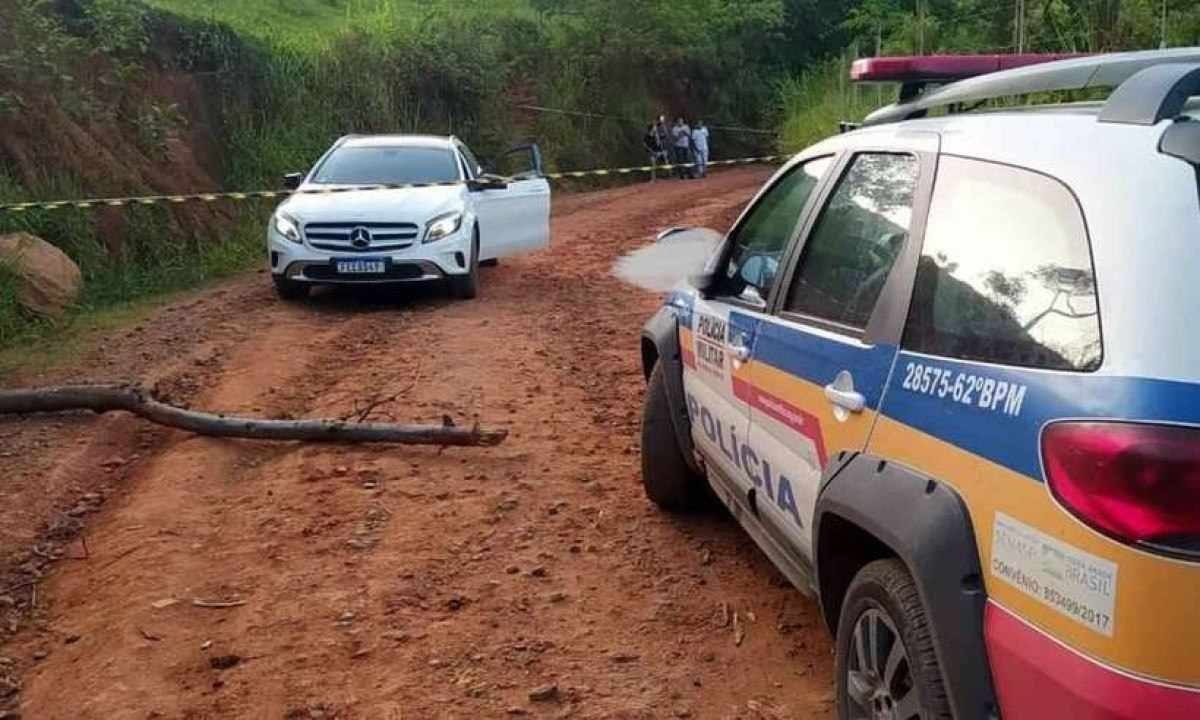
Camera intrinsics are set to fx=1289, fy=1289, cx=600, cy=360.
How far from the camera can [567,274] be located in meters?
13.6

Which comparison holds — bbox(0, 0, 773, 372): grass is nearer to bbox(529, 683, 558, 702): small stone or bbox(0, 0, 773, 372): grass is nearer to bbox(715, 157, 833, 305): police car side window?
bbox(715, 157, 833, 305): police car side window

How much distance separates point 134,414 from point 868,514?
535 centimetres

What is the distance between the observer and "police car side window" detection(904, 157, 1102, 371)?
7.82ft

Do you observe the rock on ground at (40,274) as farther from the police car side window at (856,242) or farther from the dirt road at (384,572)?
the police car side window at (856,242)

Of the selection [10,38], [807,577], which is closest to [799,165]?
[807,577]

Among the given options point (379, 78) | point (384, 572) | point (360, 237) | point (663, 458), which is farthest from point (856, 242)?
point (379, 78)

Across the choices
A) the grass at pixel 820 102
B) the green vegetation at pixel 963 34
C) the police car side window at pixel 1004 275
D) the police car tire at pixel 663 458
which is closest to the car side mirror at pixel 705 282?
the police car tire at pixel 663 458

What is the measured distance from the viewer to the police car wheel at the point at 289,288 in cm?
1142

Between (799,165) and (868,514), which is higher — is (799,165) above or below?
above

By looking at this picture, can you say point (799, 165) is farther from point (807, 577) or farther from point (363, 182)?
point (363, 182)

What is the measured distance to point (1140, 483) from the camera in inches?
83.7

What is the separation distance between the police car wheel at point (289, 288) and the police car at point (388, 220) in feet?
0.03

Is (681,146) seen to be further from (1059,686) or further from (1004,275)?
(1059,686)

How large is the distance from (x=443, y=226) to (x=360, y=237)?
73 centimetres
